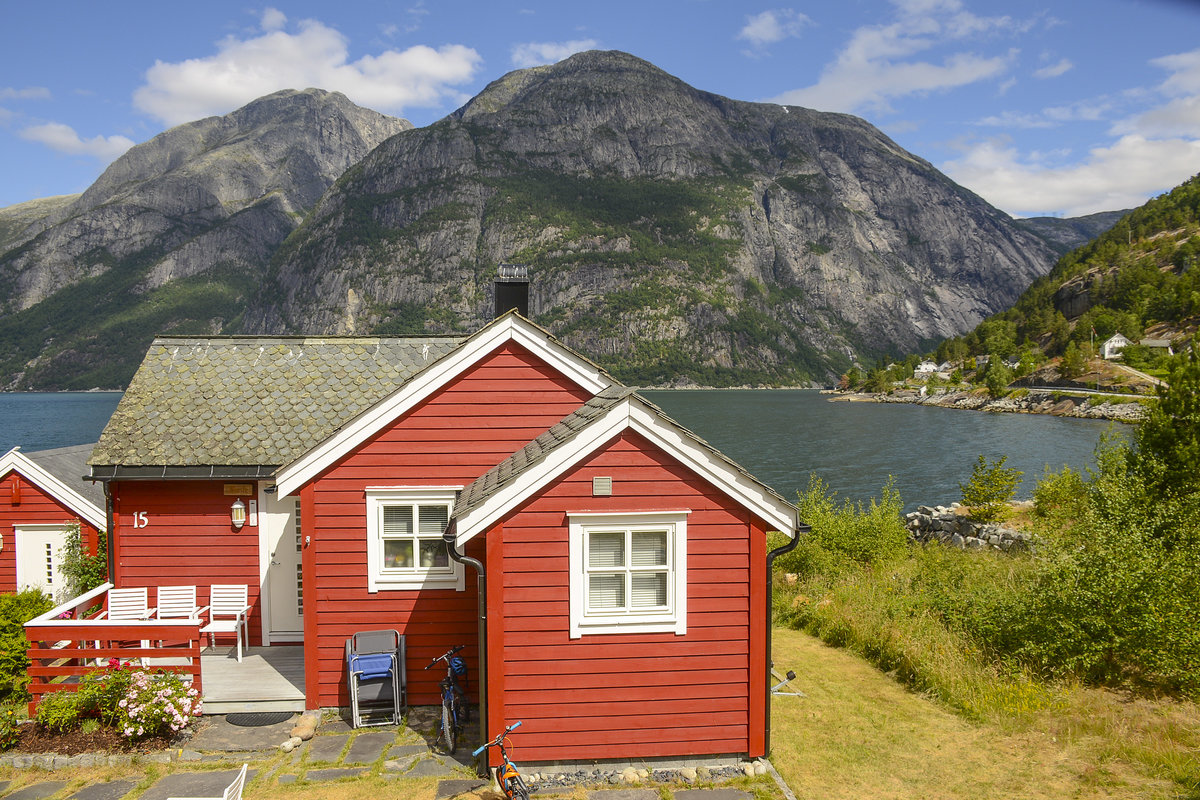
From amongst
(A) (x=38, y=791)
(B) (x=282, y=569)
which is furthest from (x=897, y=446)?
(A) (x=38, y=791)

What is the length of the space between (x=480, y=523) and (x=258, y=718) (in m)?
4.94

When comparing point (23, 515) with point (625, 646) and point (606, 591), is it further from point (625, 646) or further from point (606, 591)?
point (625, 646)

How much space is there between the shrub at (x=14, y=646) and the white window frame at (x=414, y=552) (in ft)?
16.6

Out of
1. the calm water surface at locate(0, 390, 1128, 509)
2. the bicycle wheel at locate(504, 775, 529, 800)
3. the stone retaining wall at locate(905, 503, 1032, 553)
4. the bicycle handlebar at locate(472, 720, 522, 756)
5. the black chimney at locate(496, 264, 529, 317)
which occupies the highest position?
the black chimney at locate(496, 264, 529, 317)

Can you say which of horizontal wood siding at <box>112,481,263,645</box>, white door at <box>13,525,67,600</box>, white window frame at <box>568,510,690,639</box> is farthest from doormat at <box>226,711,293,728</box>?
white door at <box>13,525,67,600</box>

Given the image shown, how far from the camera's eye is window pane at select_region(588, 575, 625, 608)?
7.88 m

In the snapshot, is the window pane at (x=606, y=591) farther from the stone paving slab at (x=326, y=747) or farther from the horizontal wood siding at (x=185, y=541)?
the horizontal wood siding at (x=185, y=541)

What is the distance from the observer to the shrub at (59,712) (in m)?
8.44

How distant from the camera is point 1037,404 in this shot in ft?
363

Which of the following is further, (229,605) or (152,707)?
(229,605)

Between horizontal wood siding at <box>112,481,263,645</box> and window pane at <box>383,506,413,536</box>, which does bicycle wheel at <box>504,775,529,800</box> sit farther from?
horizontal wood siding at <box>112,481,263,645</box>

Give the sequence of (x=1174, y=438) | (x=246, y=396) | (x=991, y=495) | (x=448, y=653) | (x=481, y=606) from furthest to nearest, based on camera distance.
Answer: (x=991, y=495), (x=1174, y=438), (x=246, y=396), (x=448, y=653), (x=481, y=606)

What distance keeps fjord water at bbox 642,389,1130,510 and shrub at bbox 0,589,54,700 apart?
27.6m

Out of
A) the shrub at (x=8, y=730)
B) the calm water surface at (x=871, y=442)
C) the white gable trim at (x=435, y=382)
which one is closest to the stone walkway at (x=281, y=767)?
the shrub at (x=8, y=730)
